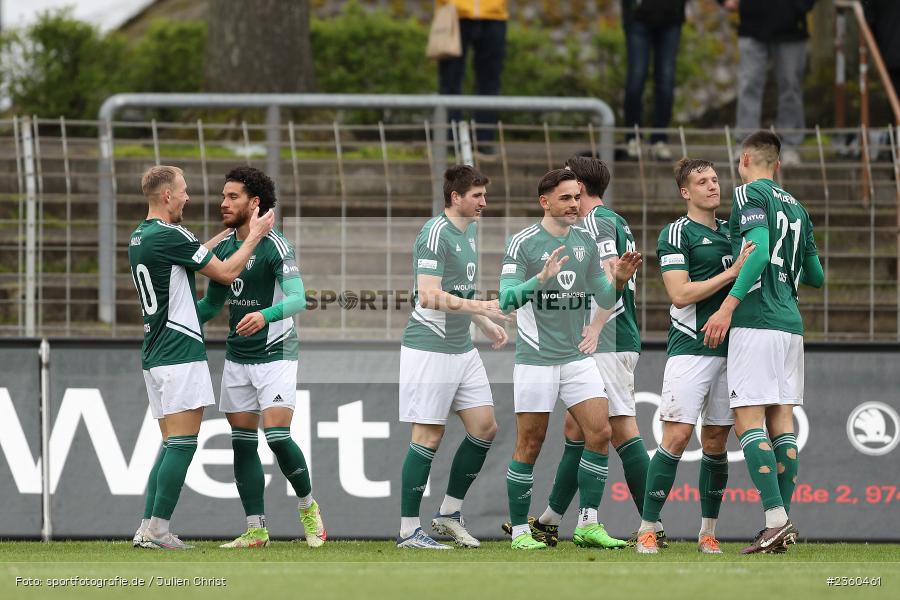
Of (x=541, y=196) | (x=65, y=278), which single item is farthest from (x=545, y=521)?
(x=65, y=278)

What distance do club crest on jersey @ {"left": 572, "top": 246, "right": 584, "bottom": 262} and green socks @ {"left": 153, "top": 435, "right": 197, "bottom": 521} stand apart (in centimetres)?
253

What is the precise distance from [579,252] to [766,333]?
121cm

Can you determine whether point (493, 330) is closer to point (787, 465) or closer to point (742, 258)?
point (742, 258)

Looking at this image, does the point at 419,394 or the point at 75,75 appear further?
the point at 75,75

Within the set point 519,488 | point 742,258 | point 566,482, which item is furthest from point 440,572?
point 742,258

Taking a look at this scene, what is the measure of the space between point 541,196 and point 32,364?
3.56m

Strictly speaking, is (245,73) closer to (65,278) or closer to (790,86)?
(65,278)

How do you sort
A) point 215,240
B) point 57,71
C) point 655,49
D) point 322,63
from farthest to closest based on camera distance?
point 322,63 → point 57,71 → point 655,49 → point 215,240

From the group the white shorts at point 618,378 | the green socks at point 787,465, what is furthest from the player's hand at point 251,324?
the green socks at point 787,465

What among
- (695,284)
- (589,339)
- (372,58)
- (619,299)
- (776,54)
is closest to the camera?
(695,284)

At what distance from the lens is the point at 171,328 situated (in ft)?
27.5

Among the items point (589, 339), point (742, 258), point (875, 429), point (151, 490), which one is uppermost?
point (742, 258)

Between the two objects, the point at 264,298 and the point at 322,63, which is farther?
the point at 322,63

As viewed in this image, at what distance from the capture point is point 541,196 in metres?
8.50
